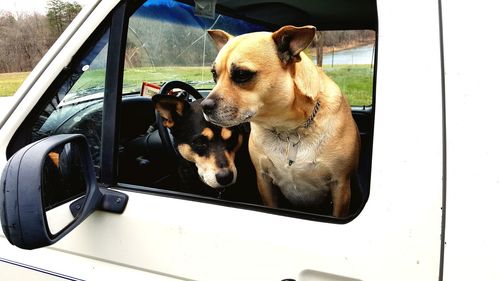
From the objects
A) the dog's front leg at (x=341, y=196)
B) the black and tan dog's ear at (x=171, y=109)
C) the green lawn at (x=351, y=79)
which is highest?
the green lawn at (x=351, y=79)

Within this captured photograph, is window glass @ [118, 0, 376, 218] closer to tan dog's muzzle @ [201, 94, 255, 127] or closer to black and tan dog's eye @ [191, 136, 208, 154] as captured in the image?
black and tan dog's eye @ [191, 136, 208, 154]

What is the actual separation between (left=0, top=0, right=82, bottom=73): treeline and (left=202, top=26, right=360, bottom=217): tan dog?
6.56 metres

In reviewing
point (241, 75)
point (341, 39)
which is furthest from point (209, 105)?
point (341, 39)

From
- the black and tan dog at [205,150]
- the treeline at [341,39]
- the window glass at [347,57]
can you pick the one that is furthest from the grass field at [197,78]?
the black and tan dog at [205,150]

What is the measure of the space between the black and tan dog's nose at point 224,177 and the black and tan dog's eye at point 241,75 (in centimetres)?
53

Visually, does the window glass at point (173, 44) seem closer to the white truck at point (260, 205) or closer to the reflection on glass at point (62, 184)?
the white truck at point (260, 205)

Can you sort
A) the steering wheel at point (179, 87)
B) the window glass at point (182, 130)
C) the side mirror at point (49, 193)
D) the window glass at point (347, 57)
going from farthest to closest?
the window glass at point (347, 57), the steering wheel at point (179, 87), the window glass at point (182, 130), the side mirror at point (49, 193)

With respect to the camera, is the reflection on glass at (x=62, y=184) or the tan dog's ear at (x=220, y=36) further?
the tan dog's ear at (x=220, y=36)

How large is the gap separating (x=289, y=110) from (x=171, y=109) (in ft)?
2.58

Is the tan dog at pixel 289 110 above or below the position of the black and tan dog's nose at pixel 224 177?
above

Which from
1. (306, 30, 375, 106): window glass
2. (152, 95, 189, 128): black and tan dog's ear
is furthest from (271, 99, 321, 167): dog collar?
(306, 30, 375, 106): window glass

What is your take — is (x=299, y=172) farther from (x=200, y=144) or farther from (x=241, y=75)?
(x=200, y=144)

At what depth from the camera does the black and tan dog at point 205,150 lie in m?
2.08

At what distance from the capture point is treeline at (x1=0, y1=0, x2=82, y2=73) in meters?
7.91
